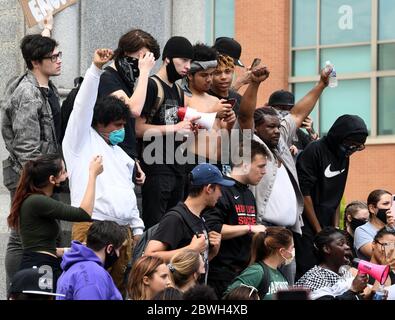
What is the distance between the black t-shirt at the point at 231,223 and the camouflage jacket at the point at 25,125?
1342 millimetres

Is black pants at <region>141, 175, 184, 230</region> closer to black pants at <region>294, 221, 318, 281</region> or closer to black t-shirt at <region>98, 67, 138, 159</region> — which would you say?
black t-shirt at <region>98, 67, 138, 159</region>

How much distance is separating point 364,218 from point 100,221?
15.1ft

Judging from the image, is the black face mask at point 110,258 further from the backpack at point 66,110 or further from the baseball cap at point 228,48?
the baseball cap at point 228,48

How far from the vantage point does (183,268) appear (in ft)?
29.3

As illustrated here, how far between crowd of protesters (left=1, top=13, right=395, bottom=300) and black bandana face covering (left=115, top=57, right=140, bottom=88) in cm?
1

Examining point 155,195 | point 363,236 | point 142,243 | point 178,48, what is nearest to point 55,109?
point 155,195

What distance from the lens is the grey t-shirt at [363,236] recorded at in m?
12.2

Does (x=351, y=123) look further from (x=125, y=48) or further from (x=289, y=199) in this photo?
(x=125, y=48)

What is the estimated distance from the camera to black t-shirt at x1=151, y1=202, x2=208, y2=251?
9391 millimetres

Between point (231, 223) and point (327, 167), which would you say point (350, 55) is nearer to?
point (327, 167)

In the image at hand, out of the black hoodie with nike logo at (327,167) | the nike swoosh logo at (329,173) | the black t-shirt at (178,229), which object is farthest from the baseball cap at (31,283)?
the nike swoosh logo at (329,173)

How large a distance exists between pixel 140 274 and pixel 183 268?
39 cm

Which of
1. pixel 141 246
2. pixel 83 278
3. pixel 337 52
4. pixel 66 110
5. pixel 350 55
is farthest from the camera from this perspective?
pixel 337 52

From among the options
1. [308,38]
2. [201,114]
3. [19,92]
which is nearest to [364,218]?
[201,114]
